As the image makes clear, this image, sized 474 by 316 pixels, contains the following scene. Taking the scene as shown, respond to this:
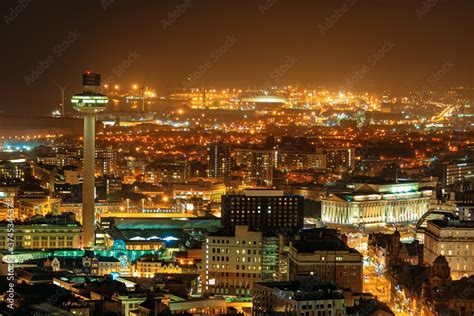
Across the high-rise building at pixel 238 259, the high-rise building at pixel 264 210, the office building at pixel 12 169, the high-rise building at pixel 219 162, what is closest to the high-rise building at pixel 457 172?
the high-rise building at pixel 219 162

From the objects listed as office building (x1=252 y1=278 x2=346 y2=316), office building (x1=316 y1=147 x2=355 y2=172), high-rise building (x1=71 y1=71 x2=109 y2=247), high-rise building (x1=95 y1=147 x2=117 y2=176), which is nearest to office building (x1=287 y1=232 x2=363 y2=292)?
office building (x1=252 y1=278 x2=346 y2=316)

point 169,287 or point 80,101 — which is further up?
point 80,101

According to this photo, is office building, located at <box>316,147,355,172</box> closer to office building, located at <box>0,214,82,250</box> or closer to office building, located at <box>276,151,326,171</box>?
office building, located at <box>276,151,326,171</box>

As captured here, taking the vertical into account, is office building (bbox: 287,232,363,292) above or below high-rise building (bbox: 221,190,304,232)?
below

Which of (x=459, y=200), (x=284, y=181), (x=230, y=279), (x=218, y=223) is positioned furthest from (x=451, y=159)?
(x=230, y=279)

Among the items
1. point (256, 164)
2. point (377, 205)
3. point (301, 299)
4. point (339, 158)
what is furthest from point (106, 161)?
Result: point (301, 299)

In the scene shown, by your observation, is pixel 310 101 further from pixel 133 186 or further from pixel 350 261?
pixel 350 261
